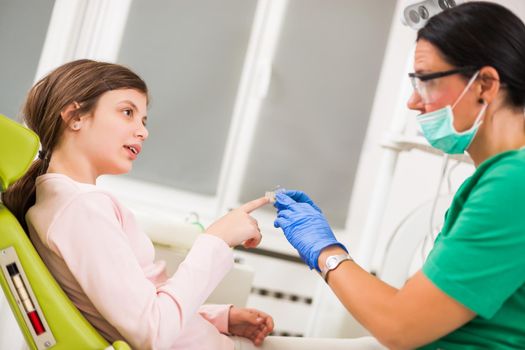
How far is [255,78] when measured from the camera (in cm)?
267

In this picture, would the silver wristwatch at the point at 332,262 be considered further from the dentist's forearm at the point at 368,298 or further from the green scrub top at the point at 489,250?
the green scrub top at the point at 489,250

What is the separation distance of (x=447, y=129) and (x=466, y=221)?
0.93 feet

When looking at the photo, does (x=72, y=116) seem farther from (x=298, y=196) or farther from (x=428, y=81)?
(x=428, y=81)

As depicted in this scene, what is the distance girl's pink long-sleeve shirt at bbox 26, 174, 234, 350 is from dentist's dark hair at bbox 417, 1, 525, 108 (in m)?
0.65

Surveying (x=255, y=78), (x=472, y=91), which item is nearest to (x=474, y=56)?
(x=472, y=91)

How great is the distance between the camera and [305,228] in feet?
4.08

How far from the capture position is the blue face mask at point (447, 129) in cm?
111

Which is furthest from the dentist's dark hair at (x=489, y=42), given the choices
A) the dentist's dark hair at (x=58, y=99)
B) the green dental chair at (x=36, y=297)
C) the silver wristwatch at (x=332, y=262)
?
the green dental chair at (x=36, y=297)

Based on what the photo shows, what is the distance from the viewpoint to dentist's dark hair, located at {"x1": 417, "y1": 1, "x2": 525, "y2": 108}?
1054mm

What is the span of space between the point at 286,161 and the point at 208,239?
169cm

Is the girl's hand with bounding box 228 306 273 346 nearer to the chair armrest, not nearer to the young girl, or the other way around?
the young girl

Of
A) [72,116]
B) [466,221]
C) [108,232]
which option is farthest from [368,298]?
[72,116]

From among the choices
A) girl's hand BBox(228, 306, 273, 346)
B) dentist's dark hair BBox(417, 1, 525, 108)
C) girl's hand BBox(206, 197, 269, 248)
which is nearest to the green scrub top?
dentist's dark hair BBox(417, 1, 525, 108)

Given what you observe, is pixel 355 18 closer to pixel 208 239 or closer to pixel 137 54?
pixel 137 54
